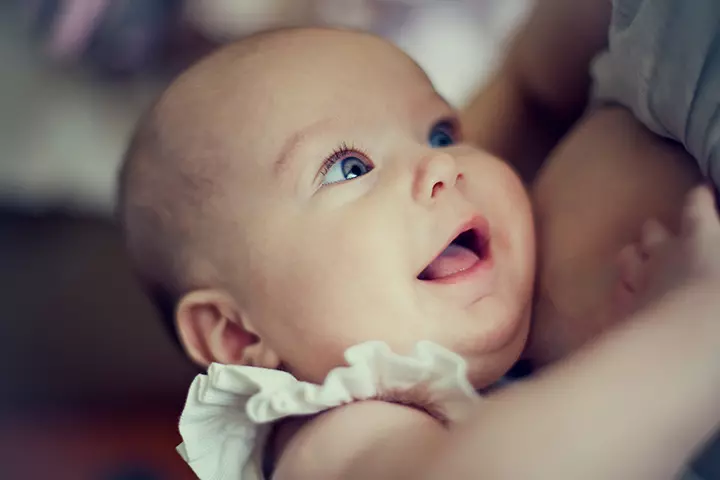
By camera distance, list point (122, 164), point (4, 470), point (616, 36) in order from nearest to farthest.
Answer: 1. point (616, 36)
2. point (122, 164)
3. point (4, 470)

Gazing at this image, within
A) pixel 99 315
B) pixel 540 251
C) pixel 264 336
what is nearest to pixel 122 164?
pixel 264 336

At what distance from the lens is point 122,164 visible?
648 millimetres

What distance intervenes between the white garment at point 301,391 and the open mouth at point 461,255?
0.06m

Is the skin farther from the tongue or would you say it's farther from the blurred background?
the blurred background

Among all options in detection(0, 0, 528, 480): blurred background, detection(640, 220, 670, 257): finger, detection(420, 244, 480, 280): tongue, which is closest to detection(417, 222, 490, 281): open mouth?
detection(420, 244, 480, 280): tongue

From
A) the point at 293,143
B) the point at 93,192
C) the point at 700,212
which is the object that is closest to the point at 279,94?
the point at 293,143

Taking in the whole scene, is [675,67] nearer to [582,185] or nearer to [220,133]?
[582,185]

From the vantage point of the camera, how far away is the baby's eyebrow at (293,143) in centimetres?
55

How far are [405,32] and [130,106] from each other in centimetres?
35

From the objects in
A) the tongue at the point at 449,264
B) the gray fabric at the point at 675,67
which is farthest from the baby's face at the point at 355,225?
the gray fabric at the point at 675,67

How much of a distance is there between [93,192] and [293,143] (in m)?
0.60

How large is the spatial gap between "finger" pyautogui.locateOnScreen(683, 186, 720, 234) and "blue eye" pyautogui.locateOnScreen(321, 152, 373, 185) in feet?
0.68

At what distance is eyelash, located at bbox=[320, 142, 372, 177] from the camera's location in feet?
1.82

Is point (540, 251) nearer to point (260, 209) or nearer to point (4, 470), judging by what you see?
point (260, 209)
